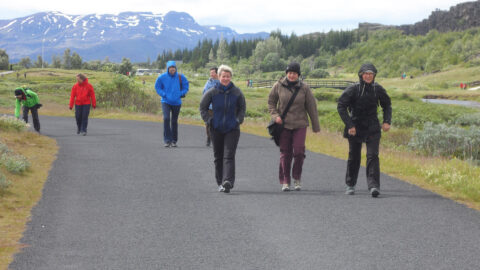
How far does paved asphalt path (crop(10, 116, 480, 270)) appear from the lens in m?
5.34

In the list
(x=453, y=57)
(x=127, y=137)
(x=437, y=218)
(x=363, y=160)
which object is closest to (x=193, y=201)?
(x=437, y=218)

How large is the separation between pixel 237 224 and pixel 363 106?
2958mm

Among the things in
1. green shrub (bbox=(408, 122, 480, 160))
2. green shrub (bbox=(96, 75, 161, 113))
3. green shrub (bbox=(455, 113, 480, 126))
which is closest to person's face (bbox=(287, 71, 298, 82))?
green shrub (bbox=(408, 122, 480, 160))

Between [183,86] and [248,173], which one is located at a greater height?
[183,86]

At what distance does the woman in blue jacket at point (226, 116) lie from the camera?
346 inches

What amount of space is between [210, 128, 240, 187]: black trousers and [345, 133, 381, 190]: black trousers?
5.87 feet

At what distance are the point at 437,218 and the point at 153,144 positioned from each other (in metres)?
10.1

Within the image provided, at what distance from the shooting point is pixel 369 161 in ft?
28.2

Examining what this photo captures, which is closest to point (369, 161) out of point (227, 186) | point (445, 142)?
point (227, 186)

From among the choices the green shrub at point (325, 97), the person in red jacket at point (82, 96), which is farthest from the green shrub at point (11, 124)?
the green shrub at point (325, 97)

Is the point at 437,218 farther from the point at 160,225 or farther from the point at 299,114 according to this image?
the point at 160,225

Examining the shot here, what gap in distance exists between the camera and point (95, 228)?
6.55 metres

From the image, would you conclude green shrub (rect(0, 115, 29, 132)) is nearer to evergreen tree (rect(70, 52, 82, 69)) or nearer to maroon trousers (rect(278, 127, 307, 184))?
maroon trousers (rect(278, 127, 307, 184))

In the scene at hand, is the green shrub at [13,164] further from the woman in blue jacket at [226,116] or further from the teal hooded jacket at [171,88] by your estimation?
the teal hooded jacket at [171,88]
